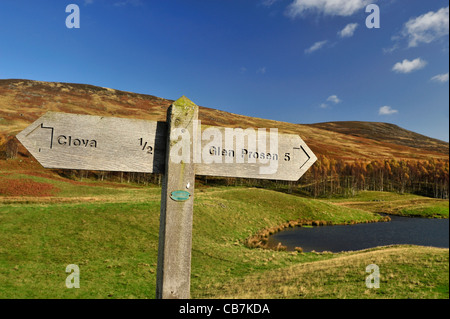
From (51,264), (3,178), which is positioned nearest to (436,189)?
(51,264)

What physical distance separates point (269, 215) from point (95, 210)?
93.4 feet

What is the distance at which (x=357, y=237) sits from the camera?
122 ft

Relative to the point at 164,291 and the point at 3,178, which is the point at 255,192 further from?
the point at 164,291

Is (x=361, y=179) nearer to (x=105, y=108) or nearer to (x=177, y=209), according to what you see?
(x=177, y=209)

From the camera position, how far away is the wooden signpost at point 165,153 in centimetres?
277

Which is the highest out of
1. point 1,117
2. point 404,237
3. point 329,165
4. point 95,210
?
point 1,117

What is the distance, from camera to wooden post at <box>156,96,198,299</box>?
2.74 m

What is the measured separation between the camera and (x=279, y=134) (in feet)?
11.3

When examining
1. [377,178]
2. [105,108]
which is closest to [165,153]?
[377,178]

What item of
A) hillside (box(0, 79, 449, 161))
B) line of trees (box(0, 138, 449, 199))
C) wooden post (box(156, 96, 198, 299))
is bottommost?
wooden post (box(156, 96, 198, 299))

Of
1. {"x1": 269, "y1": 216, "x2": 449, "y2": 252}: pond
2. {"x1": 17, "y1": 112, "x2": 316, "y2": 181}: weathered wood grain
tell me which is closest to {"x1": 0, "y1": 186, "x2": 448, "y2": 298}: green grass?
{"x1": 269, "y1": 216, "x2": 449, "y2": 252}: pond

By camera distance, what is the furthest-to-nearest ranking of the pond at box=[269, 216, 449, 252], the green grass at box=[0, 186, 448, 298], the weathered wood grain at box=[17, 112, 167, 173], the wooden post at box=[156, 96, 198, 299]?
1. the pond at box=[269, 216, 449, 252]
2. the green grass at box=[0, 186, 448, 298]
3. the weathered wood grain at box=[17, 112, 167, 173]
4. the wooden post at box=[156, 96, 198, 299]

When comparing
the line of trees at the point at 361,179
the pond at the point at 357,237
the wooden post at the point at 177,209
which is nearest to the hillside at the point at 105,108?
the line of trees at the point at 361,179

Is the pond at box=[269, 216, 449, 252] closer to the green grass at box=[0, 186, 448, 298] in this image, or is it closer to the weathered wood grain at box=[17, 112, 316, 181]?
the green grass at box=[0, 186, 448, 298]
